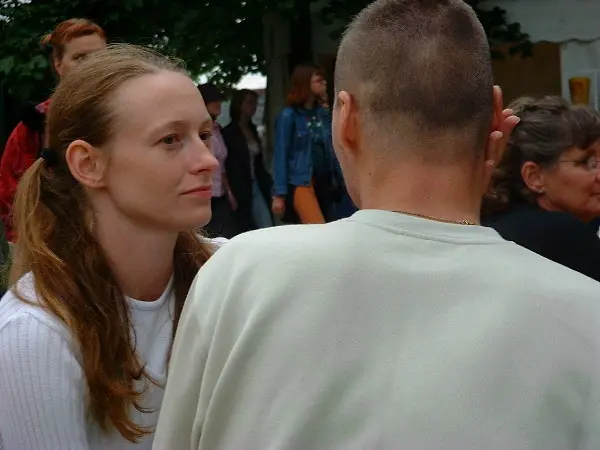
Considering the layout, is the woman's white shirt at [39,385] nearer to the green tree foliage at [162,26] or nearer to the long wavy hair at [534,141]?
the long wavy hair at [534,141]

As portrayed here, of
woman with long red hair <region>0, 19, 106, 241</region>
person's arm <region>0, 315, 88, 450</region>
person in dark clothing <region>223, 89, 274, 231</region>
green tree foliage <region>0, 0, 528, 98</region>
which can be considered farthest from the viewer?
green tree foliage <region>0, 0, 528, 98</region>

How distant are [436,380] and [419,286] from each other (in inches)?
4.2

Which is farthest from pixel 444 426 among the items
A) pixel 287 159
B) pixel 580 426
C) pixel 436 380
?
pixel 287 159

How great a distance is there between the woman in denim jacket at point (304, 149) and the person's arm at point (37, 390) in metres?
4.37

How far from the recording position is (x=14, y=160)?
390 cm

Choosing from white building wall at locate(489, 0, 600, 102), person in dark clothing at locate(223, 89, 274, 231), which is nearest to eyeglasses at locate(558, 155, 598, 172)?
person in dark clothing at locate(223, 89, 274, 231)

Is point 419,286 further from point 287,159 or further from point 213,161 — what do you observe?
point 287,159

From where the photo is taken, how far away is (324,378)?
3.87 ft

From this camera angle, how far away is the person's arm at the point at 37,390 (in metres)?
1.86

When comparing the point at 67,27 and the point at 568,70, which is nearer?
the point at 67,27

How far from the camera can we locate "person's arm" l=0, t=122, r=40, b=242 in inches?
152

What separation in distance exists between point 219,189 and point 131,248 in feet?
14.3

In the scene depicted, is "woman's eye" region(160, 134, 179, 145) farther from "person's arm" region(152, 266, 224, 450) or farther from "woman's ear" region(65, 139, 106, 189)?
"person's arm" region(152, 266, 224, 450)

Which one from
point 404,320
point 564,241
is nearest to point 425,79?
point 404,320
